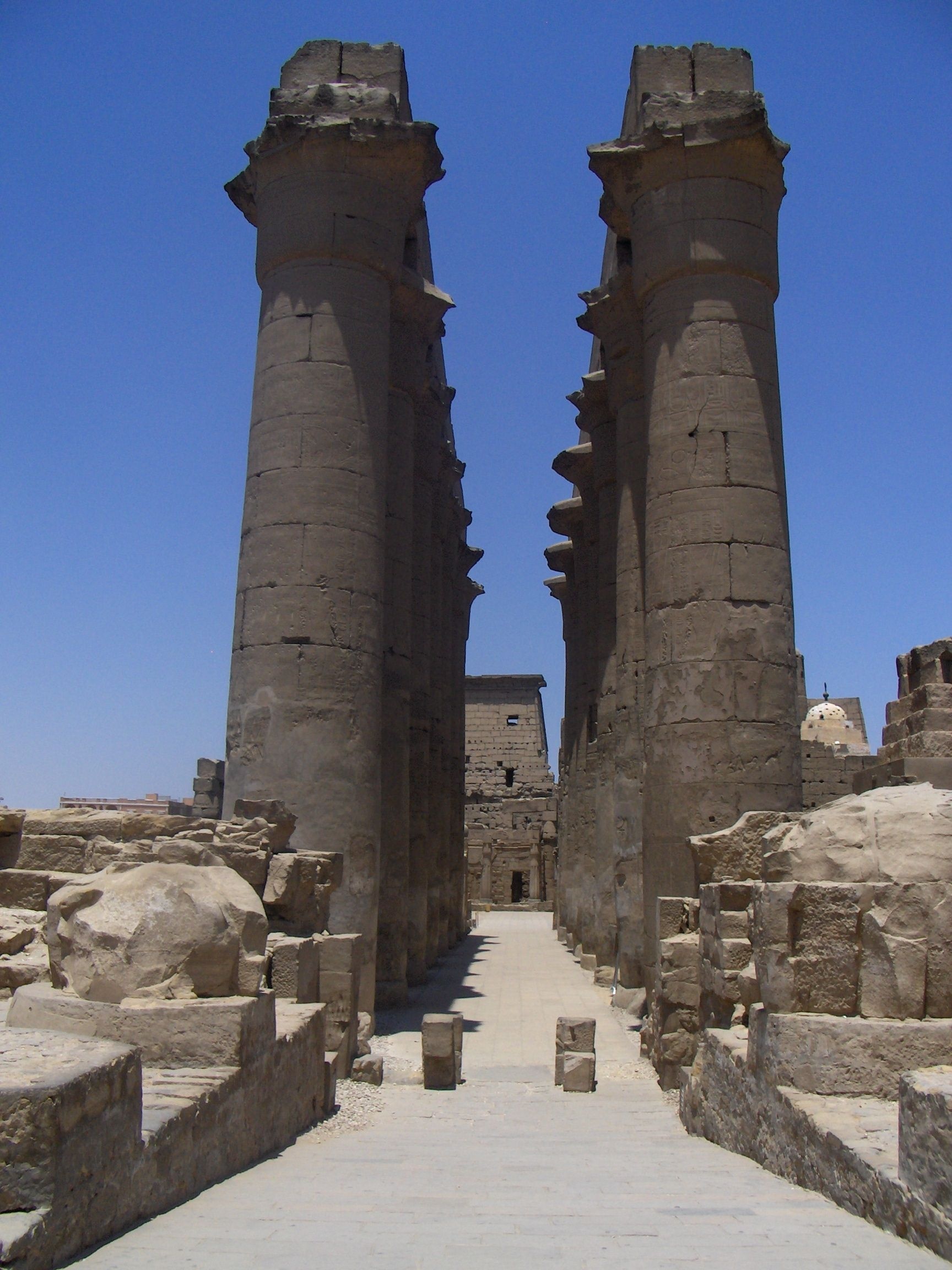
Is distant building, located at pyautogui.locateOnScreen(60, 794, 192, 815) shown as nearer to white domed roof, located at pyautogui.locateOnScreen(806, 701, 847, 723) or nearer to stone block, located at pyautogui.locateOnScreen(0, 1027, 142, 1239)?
stone block, located at pyautogui.locateOnScreen(0, 1027, 142, 1239)

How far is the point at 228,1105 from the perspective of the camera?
500 cm

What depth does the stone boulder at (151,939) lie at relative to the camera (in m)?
5.20

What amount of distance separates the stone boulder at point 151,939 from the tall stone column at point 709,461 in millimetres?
6442

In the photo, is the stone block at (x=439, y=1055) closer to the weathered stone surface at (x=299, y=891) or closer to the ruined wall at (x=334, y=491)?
the weathered stone surface at (x=299, y=891)

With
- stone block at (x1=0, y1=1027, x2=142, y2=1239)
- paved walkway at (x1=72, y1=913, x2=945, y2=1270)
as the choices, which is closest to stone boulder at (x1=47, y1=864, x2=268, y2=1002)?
paved walkway at (x1=72, y1=913, x2=945, y2=1270)

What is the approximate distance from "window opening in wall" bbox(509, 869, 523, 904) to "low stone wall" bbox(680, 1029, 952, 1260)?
Answer: 3212 centimetres

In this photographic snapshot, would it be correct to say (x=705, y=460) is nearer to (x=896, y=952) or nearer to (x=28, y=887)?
(x=896, y=952)

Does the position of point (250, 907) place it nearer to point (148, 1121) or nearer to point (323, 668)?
point (148, 1121)

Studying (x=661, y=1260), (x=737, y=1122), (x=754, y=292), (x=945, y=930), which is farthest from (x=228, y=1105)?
(x=754, y=292)

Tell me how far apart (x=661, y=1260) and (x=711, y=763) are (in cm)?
810

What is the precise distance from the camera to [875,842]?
5496 mm

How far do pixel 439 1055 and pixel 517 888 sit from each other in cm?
3071

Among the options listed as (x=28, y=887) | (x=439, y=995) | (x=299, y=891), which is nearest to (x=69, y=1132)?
(x=28, y=887)

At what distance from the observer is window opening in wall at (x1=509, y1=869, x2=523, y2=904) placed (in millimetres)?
39062
